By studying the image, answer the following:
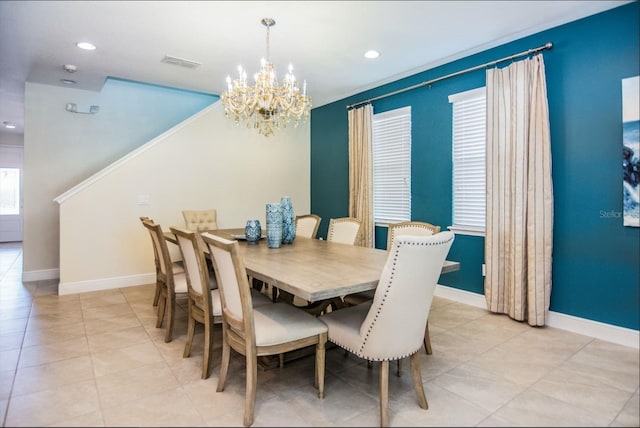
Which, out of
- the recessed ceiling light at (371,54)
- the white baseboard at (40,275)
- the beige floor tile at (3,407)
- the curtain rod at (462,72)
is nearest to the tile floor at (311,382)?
the beige floor tile at (3,407)

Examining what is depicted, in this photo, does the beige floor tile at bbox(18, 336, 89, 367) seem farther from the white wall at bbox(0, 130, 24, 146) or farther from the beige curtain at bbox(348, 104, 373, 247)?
the white wall at bbox(0, 130, 24, 146)

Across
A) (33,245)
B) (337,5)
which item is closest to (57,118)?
(33,245)

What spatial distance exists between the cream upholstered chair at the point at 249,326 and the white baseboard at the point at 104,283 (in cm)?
325

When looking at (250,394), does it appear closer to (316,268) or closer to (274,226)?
(316,268)

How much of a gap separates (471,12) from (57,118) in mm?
5373

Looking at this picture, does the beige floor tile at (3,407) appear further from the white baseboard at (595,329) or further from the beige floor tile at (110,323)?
the white baseboard at (595,329)

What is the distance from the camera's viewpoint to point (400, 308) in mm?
1831

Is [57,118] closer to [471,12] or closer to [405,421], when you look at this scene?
Answer: [471,12]

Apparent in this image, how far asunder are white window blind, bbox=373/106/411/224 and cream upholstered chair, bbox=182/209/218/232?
90.7 inches

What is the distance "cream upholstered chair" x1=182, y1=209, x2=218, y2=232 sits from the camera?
16.1ft

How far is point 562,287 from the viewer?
3.20m

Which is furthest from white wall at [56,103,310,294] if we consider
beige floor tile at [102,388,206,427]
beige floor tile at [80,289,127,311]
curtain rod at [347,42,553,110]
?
beige floor tile at [102,388,206,427]

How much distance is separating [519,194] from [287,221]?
215 centimetres

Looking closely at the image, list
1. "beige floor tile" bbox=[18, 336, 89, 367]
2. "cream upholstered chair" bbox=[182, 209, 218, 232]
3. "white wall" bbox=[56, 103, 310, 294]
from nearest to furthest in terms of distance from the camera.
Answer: "beige floor tile" bbox=[18, 336, 89, 367]
"white wall" bbox=[56, 103, 310, 294]
"cream upholstered chair" bbox=[182, 209, 218, 232]
